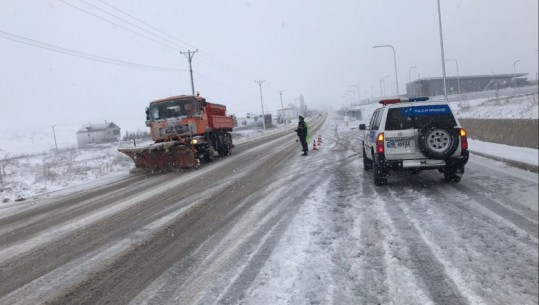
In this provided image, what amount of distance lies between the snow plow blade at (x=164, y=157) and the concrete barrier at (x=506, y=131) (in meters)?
11.8

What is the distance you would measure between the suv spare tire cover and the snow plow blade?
33.2ft

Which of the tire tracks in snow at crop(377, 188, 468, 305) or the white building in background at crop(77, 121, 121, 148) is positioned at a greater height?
the white building in background at crop(77, 121, 121, 148)

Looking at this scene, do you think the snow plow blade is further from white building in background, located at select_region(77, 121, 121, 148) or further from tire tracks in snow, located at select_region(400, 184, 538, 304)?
white building in background, located at select_region(77, 121, 121, 148)

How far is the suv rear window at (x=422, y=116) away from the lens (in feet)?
29.2

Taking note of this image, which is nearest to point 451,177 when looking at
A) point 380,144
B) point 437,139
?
point 437,139

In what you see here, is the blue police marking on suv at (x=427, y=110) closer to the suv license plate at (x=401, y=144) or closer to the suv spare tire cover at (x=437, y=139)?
the suv spare tire cover at (x=437, y=139)

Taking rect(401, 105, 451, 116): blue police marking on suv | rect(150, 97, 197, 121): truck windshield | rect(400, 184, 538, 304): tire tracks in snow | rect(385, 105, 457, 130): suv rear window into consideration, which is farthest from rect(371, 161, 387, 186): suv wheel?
rect(150, 97, 197, 121): truck windshield

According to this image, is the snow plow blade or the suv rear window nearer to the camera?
the suv rear window

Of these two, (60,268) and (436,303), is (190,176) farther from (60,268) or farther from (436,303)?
(436,303)

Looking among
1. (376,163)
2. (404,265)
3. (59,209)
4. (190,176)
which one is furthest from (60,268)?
(190,176)

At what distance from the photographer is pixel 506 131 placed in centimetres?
1509

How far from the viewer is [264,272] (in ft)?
15.8

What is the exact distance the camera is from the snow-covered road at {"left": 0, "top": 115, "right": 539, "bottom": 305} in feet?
14.0

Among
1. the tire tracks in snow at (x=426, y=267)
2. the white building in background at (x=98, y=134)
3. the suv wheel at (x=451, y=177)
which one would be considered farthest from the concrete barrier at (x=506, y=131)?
the white building in background at (x=98, y=134)
